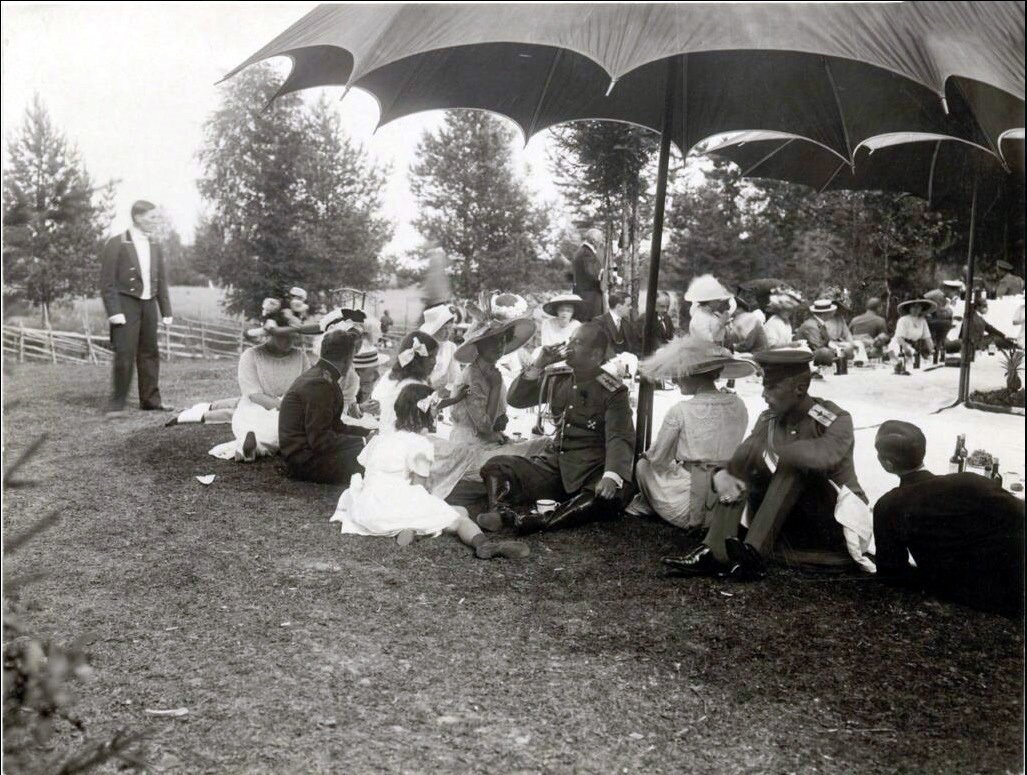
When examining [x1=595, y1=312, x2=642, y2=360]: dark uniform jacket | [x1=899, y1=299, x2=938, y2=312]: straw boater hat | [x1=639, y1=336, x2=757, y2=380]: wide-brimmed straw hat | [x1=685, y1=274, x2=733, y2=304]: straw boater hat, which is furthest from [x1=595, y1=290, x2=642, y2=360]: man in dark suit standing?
[x1=899, y1=299, x2=938, y2=312]: straw boater hat

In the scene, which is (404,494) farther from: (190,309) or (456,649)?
(190,309)

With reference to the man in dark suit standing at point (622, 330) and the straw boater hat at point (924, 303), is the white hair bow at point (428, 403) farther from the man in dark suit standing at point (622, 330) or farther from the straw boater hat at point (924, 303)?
the straw boater hat at point (924, 303)

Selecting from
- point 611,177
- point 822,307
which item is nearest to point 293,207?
Answer: point 611,177

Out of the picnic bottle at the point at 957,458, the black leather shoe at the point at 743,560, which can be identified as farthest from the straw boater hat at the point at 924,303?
the black leather shoe at the point at 743,560

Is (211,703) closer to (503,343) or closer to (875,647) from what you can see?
(875,647)

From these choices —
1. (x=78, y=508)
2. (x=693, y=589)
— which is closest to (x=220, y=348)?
(x=78, y=508)

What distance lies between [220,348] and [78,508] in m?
2.70

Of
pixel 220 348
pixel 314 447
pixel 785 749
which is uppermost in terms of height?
pixel 220 348

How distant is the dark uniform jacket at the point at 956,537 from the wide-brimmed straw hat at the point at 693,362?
1.13 meters

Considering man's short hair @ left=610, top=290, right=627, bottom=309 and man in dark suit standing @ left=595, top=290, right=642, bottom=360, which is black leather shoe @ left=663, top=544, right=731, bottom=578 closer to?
man in dark suit standing @ left=595, top=290, right=642, bottom=360

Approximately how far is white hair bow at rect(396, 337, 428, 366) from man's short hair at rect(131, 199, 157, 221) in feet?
6.48

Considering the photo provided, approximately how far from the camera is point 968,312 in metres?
4.20

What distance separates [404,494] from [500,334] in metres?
1.41

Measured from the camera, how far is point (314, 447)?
5164mm
